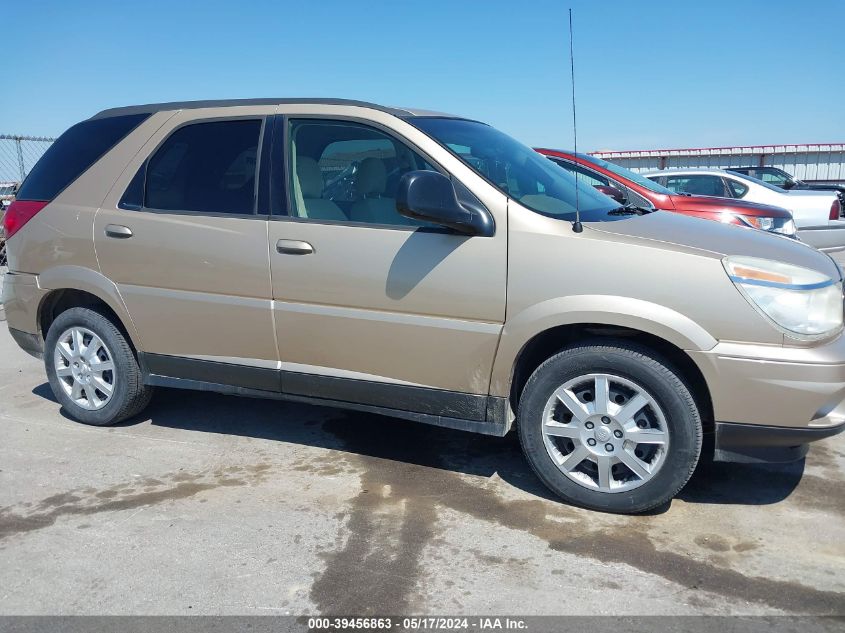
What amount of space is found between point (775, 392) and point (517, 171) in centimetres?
173

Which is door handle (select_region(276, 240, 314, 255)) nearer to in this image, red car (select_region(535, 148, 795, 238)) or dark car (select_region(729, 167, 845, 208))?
red car (select_region(535, 148, 795, 238))

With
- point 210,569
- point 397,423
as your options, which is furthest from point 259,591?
point 397,423

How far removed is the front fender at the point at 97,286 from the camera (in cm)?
434

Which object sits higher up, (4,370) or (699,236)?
(699,236)

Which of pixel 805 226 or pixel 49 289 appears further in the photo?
pixel 805 226

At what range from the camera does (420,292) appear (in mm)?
3549

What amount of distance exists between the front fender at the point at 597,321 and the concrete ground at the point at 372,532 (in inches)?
31.6

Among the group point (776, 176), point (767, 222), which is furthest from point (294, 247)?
point (776, 176)

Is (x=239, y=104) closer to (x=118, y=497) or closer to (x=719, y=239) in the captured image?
(x=118, y=497)

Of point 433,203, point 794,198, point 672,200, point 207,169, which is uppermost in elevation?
point 207,169

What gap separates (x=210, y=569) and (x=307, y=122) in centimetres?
230

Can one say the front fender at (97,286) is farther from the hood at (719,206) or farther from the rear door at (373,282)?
the hood at (719,206)

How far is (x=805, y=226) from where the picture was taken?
34.3 feet

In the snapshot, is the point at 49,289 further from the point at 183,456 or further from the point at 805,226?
the point at 805,226
